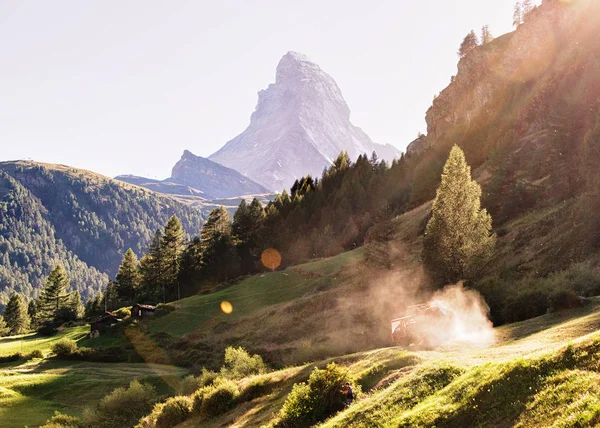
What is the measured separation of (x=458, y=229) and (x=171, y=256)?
7407 cm

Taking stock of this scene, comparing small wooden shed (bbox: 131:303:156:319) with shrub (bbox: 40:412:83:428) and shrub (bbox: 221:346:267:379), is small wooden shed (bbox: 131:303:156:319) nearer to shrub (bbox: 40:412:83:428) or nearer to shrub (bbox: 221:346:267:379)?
shrub (bbox: 40:412:83:428)

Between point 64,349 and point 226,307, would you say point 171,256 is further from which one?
point 64,349

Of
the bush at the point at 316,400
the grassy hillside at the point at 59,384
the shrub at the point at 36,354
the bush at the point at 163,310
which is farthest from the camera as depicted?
the bush at the point at 163,310

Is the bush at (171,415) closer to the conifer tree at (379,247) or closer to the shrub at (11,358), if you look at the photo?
the shrub at (11,358)

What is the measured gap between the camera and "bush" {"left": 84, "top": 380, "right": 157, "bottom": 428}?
34438 mm

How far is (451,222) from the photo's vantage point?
43.9 m

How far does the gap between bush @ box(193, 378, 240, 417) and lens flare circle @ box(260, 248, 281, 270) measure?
70.4 metres

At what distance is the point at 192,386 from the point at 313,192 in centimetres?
8833

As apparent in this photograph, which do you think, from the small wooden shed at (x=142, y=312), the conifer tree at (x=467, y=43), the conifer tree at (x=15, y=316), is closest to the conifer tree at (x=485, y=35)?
the conifer tree at (x=467, y=43)

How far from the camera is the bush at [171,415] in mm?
30203

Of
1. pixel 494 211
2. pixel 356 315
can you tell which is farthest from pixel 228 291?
pixel 494 211

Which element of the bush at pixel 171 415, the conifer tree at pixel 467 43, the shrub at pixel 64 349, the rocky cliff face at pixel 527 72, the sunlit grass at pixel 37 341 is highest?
the conifer tree at pixel 467 43

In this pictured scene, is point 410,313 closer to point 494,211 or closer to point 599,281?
point 599,281

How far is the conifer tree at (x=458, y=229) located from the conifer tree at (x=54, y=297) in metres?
88.6
